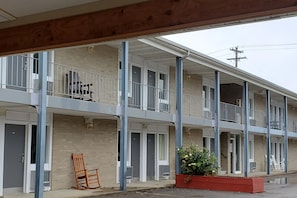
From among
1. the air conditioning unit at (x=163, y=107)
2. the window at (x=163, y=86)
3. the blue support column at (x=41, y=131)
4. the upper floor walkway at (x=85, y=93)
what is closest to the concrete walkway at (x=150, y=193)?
the blue support column at (x=41, y=131)

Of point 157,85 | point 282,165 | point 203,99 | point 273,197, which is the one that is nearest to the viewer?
point 273,197

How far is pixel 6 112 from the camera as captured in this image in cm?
1410

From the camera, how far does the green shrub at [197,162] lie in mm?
18859

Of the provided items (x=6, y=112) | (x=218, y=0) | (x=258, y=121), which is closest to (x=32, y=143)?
(x=6, y=112)

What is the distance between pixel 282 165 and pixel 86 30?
33.6 metres

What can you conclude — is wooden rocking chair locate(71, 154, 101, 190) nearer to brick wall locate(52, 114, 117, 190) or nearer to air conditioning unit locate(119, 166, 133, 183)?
brick wall locate(52, 114, 117, 190)

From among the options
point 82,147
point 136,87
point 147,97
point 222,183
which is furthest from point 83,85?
point 222,183

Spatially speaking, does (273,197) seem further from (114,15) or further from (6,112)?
(114,15)

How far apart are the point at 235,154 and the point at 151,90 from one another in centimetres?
1105

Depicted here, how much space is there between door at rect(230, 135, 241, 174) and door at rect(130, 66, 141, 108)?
11.5 meters

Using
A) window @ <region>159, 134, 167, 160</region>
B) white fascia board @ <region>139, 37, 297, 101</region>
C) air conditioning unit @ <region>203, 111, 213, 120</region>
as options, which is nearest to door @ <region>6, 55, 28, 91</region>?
white fascia board @ <region>139, 37, 297, 101</region>

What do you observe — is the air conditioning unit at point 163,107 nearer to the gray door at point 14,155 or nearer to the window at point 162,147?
the window at point 162,147

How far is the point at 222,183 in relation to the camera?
1809 centimetres

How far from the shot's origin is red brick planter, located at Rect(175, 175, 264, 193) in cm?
1769
